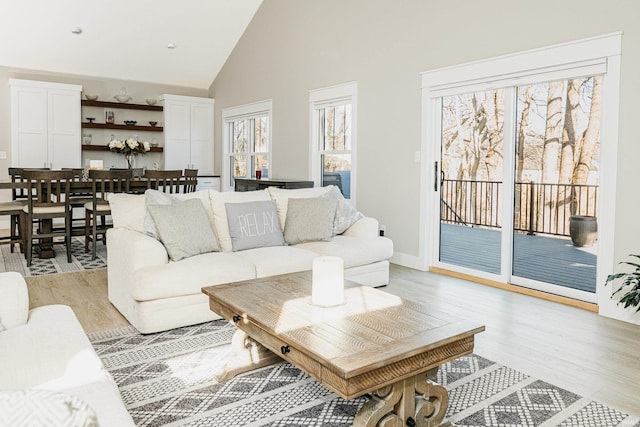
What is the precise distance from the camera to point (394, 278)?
15.9 feet

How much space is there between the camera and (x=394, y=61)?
17.7ft

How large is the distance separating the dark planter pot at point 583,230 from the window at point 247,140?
481 centimetres

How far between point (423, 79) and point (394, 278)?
2.05m

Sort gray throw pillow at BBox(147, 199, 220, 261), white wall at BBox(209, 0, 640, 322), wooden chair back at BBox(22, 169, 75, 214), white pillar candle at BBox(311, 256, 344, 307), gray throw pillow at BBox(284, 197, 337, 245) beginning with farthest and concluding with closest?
wooden chair back at BBox(22, 169, 75, 214)
gray throw pillow at BBox(284, 197, 337, 245)
white wall at BBox(209, 0, 640, 322)
gray throw pillow at BBox(147, 199, 220, 261)
white pillar candle at BBox(311, 256, 344, 307)

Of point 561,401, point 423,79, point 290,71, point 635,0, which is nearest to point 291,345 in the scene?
point 561,401

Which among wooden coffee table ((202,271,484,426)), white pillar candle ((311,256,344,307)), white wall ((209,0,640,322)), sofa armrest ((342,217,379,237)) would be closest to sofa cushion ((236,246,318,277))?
sofa armrest ((342,217,379,237))

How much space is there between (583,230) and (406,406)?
2890 millimetres

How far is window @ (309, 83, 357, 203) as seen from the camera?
20.0 ft

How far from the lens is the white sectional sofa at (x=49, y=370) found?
668mm

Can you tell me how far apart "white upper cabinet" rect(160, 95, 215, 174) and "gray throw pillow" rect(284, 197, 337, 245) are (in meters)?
5.27

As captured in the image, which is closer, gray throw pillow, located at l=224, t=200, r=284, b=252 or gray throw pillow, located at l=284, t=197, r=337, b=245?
gray throw pillow, located at l=224, t=200, r=284, b=252

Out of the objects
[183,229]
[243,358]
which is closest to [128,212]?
[183,229]

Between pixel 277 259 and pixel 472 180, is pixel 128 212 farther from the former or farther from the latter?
pixel 472 180

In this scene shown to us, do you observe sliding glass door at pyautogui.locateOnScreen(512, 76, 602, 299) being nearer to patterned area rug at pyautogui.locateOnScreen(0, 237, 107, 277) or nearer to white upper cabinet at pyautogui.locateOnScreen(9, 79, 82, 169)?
patterned area rug at pyautogui.locateOnScreen(0, 237, 107, 277)
